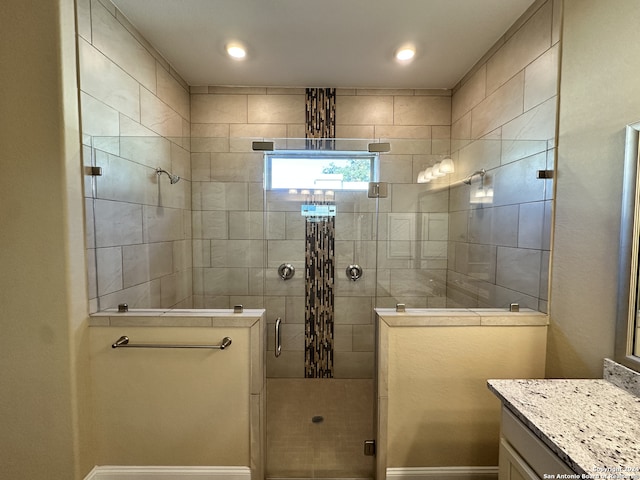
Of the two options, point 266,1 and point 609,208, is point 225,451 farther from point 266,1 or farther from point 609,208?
point 266,1

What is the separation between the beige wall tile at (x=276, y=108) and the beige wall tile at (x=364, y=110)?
372 millimetres

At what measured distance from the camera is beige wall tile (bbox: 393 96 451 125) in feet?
8.81

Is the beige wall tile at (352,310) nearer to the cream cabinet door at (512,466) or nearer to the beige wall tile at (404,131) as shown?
the cream cabinet door at (512,466)

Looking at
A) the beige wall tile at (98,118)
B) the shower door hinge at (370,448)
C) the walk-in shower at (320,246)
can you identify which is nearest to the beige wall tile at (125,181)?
the walk-in shower at (320,246)

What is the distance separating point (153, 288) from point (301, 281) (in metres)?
1.08

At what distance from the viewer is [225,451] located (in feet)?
5.24

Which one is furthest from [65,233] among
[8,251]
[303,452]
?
[303,452]

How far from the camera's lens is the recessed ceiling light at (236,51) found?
205 cm

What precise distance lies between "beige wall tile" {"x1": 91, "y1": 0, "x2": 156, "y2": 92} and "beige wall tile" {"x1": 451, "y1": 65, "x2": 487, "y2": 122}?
99.1 inches

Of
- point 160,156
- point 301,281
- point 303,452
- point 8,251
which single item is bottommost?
point 303,452

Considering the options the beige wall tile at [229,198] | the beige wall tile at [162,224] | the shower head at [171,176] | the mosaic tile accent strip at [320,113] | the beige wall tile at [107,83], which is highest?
the mosaic tile accent strip at [320,113]

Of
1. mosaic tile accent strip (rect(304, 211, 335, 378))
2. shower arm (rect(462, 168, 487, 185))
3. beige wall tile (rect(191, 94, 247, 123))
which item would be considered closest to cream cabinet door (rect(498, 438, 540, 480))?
mosaic tile accent strip (rect(304, 211, 335, 378))

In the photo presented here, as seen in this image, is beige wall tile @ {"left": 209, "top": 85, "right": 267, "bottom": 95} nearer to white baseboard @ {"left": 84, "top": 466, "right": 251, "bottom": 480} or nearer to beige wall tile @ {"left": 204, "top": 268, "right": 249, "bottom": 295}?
beige wall tile @ {"left": 204, "top": 268, "right": 249, "bottom": 295}

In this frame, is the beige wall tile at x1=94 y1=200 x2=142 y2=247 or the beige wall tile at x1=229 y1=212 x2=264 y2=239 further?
the beige wall tile at x1=229 y1=212 x2=264 y2=239
